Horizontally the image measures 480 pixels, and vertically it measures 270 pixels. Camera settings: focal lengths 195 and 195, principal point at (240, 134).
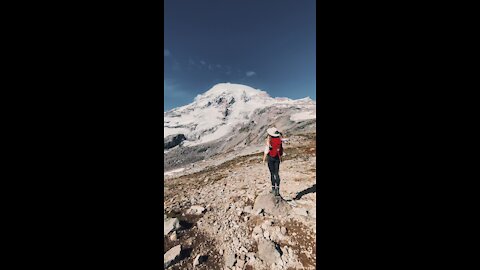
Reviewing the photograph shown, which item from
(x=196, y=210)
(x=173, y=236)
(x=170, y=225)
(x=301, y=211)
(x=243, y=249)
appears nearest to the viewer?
(x=243, y=249)

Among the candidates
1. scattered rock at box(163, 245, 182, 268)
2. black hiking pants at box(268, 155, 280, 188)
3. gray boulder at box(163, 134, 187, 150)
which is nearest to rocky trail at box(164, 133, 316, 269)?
scattered rock at box(163, 245, 182, 268)

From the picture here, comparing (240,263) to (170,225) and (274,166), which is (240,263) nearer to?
(170,225)

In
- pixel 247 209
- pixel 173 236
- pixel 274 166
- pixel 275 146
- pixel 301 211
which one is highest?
pixel 275 146

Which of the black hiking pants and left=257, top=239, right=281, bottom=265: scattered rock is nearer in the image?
left=257, top=239, right=281, bottom=265: scattered rock

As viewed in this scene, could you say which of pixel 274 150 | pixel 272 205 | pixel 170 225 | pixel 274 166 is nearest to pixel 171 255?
pixel 170 225

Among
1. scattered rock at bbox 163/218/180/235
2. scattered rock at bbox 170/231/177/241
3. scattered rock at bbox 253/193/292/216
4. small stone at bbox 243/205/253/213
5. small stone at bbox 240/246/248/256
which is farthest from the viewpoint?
small stone at bbox 243/205/253/213

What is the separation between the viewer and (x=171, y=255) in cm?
386

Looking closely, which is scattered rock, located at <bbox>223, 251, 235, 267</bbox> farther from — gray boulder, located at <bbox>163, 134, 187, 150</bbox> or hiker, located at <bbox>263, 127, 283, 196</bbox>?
gray boulder, located at <bbox>163, 134, 187, 150</bbox>

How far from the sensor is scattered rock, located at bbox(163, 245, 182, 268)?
373 cm
